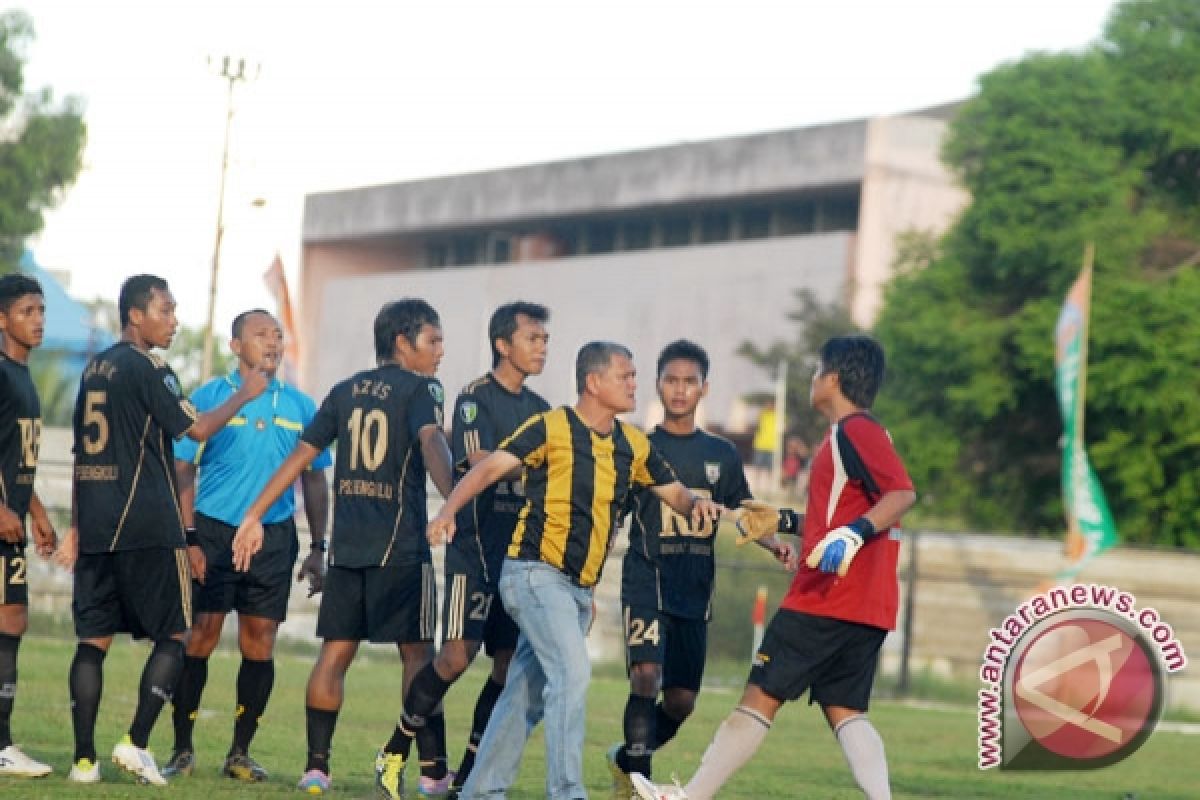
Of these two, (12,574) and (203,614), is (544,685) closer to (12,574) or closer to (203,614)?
(203,614)

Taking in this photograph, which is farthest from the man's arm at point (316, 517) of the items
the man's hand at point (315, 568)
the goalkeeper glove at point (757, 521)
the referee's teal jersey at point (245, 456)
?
the goalkeeper glove at point (757, 521)

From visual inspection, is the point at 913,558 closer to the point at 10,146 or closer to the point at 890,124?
the point at 890,124

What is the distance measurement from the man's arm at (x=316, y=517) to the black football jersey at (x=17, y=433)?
1.45 metres

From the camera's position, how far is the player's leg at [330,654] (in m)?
10.1

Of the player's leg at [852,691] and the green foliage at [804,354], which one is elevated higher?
the green foliage at [804,354]

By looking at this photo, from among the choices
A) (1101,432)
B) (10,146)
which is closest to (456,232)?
(10,146)

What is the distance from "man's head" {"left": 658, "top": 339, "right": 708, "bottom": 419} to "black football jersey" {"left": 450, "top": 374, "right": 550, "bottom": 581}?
69cm

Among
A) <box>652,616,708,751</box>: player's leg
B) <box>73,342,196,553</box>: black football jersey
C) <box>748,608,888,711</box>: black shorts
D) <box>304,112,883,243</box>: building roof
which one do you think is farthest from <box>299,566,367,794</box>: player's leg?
<box>304,112,883,243</box>: building roof

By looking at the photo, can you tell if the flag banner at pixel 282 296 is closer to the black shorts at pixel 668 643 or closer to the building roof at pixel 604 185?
the building roof at pixel 604 185

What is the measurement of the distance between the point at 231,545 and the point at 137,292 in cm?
154

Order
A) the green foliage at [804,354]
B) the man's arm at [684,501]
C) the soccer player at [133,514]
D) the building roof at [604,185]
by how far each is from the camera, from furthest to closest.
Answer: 1. the building roof at [604,185]
2. the green foliage at [804,354]
3. the soccer player at [133,514]
4. the man's arm at [684,501]

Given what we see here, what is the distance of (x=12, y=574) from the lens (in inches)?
406

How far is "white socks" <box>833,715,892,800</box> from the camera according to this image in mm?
8617

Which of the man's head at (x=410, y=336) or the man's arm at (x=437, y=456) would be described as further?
the man's head at (x=410, y=336)
